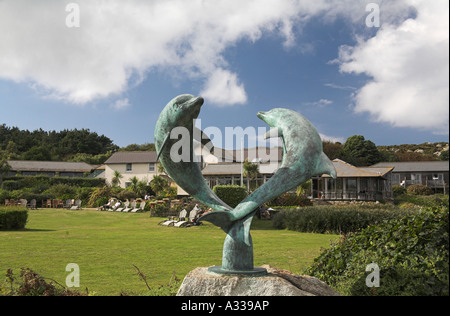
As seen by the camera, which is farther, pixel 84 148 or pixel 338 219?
pixel 84 148

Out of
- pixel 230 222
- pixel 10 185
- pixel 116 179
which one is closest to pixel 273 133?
pixel 230 222

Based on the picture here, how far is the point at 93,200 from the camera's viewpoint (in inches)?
1436

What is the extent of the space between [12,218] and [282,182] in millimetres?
16587

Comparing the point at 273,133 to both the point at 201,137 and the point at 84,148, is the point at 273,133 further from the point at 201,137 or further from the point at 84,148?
the point at 84,148

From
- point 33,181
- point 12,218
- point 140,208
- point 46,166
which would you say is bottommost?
point 140,208

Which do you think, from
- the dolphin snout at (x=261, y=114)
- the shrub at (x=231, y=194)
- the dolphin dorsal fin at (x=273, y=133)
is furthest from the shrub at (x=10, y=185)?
the dolphin dorsal fin at (x=273, y=133)

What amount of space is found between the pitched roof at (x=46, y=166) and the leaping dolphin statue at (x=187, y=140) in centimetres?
5696

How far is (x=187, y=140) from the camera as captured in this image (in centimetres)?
453

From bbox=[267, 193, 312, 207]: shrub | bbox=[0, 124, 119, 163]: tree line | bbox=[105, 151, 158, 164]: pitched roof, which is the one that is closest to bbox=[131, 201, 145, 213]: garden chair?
bbox=[267, 193, 312, 207]: shrub

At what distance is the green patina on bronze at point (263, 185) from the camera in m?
4.35

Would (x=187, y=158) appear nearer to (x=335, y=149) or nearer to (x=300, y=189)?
(x=300, y=189)

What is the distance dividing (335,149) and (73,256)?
6234cm

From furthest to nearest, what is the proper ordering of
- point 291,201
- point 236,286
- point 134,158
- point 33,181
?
1. point 134,158
2. point 33,181
3. point 291,201
4. point 236,286
